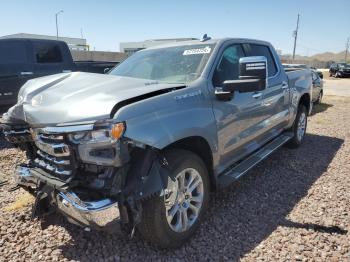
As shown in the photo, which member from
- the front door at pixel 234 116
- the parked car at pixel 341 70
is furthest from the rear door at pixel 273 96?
the parked car at pixel 341 70

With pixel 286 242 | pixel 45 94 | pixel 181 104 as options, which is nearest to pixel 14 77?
pixel 45 94

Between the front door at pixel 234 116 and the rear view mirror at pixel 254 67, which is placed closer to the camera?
the rear view mirror at pixel 254 67

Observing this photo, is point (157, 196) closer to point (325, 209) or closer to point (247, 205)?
point (247, 205)

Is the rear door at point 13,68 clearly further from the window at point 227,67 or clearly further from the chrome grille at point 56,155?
the window at point 227,67

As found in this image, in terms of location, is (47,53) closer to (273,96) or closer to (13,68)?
(13,68)

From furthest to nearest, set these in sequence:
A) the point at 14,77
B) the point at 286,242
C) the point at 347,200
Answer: the point at 14,77 < the point at 347,200 < the point at 286,242

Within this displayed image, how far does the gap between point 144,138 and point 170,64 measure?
1.61 meters

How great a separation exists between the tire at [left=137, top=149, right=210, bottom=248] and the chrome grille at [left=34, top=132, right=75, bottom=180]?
0.67m

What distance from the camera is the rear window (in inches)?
293

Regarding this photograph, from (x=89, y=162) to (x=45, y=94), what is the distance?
35.9 inches

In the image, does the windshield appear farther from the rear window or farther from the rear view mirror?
the rear window

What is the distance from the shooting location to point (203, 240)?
3.25 metres

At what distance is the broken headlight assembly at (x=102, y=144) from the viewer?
8.14 feet

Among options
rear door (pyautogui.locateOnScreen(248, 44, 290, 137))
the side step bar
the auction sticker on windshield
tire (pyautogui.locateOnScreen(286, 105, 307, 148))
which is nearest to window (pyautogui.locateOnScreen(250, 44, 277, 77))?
rear door (pyautogui.locateOnScreen(248, 44, 290, 137))
